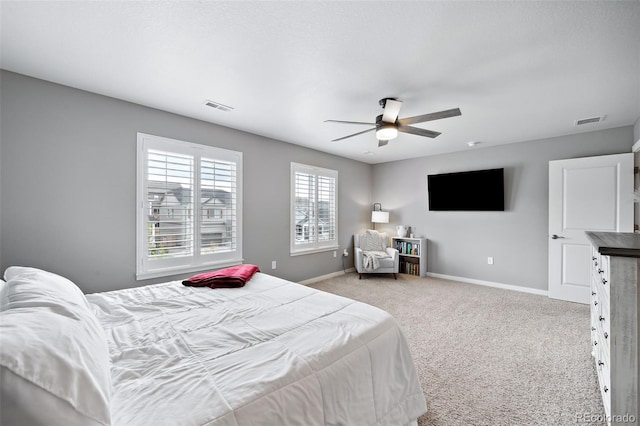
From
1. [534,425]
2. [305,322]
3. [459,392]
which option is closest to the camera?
[305,322]

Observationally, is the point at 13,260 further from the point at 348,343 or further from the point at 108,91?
the point at 348,343

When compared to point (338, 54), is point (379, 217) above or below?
below

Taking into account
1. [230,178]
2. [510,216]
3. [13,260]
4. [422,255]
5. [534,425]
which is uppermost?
[230,178]

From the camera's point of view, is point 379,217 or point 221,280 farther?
point 379,217

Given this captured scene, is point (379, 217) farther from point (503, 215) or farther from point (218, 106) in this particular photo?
point (218, 106)

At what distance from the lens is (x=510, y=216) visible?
4.73 metres

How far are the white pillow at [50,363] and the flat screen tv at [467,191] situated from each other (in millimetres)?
5437

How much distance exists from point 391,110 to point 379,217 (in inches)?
141

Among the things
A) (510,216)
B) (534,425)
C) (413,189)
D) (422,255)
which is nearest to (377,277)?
(422,255)

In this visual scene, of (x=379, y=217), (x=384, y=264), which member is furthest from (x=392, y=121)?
(x=379, y=217)

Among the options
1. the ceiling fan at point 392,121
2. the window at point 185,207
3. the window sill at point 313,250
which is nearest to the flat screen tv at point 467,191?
the window sill at point 313,250

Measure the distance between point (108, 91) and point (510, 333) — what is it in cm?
491

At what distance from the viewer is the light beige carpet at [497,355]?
1.85 meters

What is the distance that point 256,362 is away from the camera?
3.86 ft
